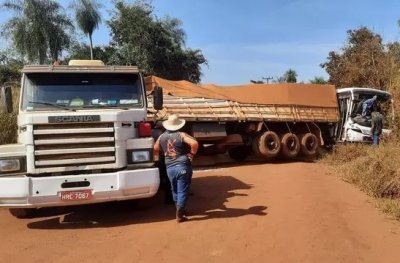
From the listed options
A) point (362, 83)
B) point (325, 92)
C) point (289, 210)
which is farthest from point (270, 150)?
point (362, 83)

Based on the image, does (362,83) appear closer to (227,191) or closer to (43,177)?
(227,191)

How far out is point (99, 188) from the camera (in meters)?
7.34

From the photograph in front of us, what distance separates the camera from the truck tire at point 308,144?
15.0m

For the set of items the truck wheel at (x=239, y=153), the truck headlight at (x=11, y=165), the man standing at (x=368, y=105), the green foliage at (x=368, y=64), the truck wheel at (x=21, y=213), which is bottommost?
the truck wheel at (x=21, y=213)

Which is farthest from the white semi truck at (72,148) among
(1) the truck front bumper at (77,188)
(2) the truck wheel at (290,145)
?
(2) the truck wheel at (290,145)

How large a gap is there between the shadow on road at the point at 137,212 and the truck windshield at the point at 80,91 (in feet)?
5.80

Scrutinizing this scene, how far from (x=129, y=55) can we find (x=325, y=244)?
28245 mm

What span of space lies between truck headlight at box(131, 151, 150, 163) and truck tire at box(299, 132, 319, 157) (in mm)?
8231

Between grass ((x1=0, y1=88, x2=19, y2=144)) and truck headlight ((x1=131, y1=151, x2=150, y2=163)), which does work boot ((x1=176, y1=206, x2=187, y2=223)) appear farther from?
grass ((x1=0, y1=88, x2=19, y2=144))

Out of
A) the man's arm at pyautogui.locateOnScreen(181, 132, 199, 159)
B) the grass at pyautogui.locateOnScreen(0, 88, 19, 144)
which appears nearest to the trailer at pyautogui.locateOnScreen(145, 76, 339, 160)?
the grass at pyautogui.locateOnScreen(0, 88, 19, 144)

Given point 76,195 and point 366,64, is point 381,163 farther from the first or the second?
point 366,64

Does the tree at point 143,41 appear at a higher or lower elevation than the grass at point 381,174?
higher

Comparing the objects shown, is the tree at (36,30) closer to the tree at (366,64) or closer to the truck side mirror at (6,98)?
the tree at (366,64)

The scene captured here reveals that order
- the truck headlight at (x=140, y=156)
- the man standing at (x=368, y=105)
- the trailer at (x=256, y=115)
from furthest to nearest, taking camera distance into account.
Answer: the man standing at (x=368, y=105), the trailer at (x=256, y=115), the truck headlight at (x=140, y=156)
